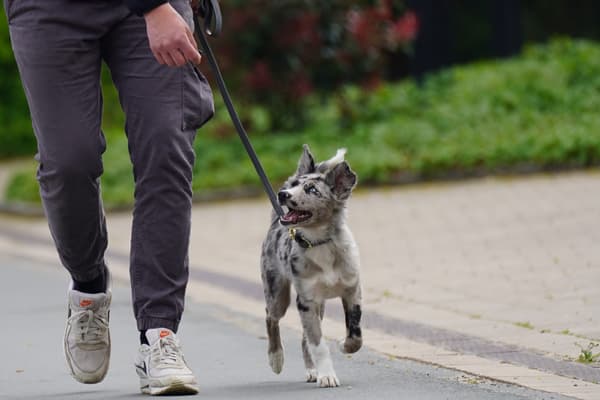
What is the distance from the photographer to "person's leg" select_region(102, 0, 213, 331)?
188 inches

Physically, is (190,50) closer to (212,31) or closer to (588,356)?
(212,31)

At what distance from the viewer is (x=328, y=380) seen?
5.21m

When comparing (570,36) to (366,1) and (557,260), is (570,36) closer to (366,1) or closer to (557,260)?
(366,1)

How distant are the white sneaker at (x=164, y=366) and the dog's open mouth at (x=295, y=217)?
1.93 ft

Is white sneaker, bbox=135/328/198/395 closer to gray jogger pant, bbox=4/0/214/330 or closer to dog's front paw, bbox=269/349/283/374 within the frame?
gray jogger pant, bbox=4/0/214/330

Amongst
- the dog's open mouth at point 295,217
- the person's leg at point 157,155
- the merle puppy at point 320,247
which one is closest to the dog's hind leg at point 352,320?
the merle puppy at point 320,247

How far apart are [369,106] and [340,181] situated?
11.2m

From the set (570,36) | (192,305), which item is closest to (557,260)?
(192,305)

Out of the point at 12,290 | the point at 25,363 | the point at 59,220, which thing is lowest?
the point at 12,290

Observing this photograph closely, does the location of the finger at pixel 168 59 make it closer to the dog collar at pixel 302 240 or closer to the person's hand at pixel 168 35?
the person's hand at pixel 168 35

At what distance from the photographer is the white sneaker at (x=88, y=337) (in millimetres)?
5102

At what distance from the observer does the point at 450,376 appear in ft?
17.6

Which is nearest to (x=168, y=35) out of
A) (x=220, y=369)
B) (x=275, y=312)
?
(x=275, y=312)

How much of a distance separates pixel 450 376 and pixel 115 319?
2.47 m
